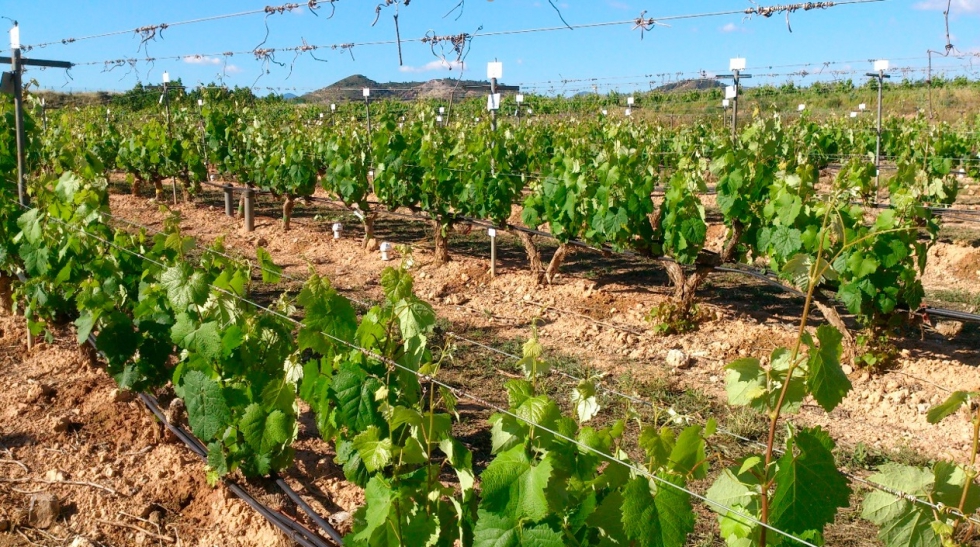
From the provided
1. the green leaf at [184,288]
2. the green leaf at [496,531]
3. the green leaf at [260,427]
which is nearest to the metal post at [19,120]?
the green leaf at [184,288]

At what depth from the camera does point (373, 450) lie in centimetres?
237

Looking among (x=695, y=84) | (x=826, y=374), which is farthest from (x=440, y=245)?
(x=695, y=84)

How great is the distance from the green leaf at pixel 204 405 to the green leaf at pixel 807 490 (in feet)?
7.17

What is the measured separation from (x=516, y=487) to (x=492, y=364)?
362 centimetres

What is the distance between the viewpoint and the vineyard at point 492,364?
2.00 meters

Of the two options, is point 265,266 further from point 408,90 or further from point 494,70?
point 408,90

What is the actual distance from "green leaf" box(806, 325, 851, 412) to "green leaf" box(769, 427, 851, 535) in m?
0.09

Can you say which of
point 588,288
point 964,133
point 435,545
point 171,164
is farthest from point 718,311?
point 964,133

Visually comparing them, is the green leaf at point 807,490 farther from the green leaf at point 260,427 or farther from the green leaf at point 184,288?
the green leaf at point 184,288

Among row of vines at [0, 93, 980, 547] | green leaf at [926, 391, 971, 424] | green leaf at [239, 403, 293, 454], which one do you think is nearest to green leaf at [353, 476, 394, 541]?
row of vines at [0, 93, 980, 547]

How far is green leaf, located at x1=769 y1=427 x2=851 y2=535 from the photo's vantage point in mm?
1849

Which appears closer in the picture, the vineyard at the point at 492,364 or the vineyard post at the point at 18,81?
the vineyard at the point at 492,364

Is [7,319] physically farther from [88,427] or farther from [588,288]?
[588,288]

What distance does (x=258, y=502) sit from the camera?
140 inches
